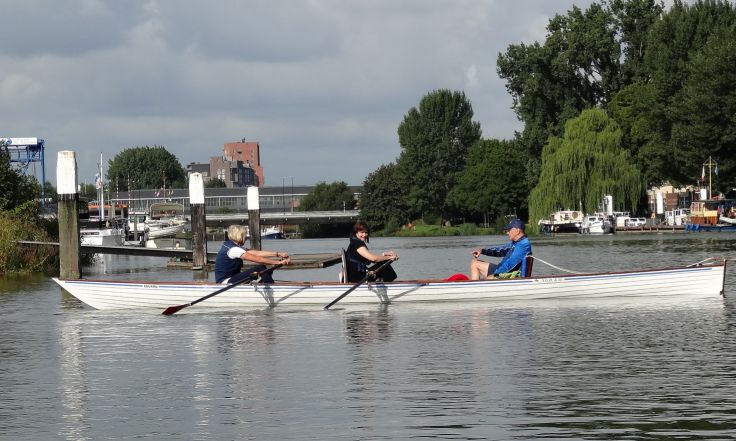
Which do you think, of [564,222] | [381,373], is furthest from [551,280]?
[564,222]

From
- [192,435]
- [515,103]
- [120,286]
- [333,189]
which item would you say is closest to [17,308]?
[120,286]

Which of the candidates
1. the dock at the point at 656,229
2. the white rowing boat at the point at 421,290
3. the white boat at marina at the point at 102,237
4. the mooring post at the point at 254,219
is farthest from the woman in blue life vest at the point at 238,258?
the dock at the point at 656,229

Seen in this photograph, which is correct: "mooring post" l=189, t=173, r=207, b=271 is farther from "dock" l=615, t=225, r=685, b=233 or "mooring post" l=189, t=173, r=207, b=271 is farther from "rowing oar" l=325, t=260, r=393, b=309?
"dock" l=615, t=225, r=685, b=233

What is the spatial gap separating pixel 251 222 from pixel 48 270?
8.64 meters

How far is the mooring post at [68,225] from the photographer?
33969 mm

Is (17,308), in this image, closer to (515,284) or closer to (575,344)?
(515,284)

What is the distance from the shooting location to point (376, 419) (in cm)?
1345

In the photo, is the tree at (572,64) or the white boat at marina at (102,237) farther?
the tree at (572,64)

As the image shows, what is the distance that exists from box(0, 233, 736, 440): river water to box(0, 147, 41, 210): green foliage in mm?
24640

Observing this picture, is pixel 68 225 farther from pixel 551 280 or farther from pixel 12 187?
pixel 12 187

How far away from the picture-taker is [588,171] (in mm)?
95375

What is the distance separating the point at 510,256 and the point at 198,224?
19.1 meters

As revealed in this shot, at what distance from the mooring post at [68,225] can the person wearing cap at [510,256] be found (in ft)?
41.5

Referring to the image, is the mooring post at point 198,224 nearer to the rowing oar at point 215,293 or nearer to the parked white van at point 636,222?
the rowing oar at point 215,293
